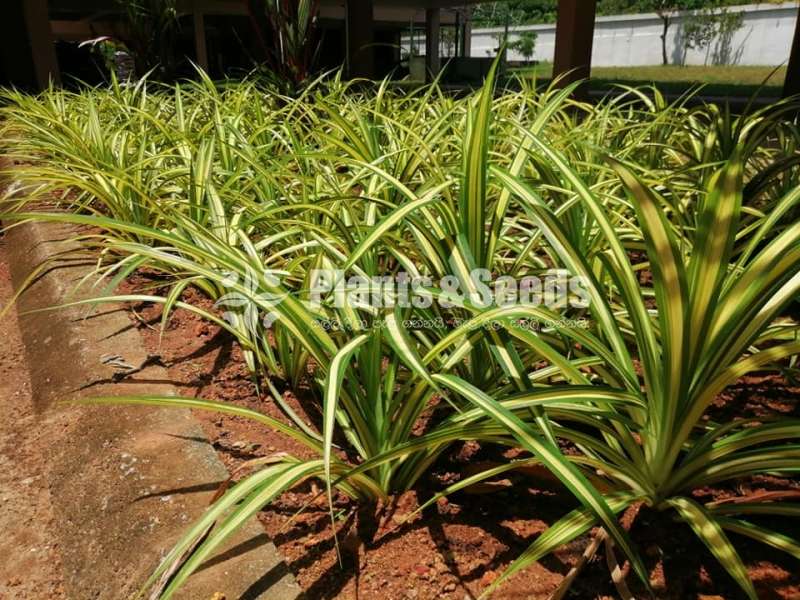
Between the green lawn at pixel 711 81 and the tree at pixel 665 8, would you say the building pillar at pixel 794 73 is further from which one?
the tree at pixel 665 8

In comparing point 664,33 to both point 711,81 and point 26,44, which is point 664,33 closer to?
point 711,81

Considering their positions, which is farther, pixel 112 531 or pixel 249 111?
pixel 249 111

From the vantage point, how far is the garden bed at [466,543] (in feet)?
2.52

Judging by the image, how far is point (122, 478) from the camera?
0.94 meters

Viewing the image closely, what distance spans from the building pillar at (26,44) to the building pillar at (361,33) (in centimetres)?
392

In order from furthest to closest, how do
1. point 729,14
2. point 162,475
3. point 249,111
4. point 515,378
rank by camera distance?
point 729,14 → point 249,111 → point 162,475 → point 515,378

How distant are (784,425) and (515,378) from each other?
328 mm

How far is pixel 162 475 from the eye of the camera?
0.93m

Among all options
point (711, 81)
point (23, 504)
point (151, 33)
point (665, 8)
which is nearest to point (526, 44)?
point (665, 8)

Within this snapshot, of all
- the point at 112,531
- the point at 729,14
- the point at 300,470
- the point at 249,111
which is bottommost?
the point at 112,531

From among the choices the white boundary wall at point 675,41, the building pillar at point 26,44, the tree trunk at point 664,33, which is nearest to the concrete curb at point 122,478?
the building pillar at point 26,44

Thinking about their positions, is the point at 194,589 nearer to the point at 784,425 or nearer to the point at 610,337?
the point at 610,337

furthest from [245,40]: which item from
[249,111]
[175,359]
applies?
[175,359]

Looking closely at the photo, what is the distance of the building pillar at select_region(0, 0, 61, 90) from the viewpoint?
7.74 m
